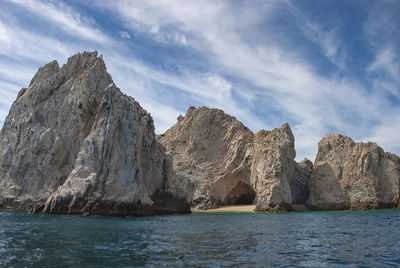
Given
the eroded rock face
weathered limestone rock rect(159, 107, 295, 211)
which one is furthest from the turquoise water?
weathered limestone rock rect(159, 107, 295, 211)

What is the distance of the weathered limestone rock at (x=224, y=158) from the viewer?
184ft

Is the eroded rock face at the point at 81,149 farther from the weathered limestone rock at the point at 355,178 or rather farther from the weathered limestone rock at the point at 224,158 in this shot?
the weathered limestone rock at the point at 355,178

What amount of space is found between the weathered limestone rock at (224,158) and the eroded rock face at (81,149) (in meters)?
14.5

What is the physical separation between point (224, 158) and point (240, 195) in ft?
28.9

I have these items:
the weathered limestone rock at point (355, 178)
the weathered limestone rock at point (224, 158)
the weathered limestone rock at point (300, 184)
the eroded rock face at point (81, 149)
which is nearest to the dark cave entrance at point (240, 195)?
the weathered limestone rock at point (224, 158)

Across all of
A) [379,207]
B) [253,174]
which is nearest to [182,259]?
[253,174]

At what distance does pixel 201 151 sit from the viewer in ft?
225

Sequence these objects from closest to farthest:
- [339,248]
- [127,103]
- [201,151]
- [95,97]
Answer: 1. [339,248]
2. [127,103]
3. [95,97]
4. [201,151]

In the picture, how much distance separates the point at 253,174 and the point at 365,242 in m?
41.9

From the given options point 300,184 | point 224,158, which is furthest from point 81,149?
point 300,184

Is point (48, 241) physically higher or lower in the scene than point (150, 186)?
lower

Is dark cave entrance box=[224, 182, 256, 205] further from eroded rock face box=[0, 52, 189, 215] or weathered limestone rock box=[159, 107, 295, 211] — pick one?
eroded rock face box=[0, 52, 189, 215]

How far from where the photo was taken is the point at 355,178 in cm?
5741

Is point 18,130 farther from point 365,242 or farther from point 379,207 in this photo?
point 379,207
